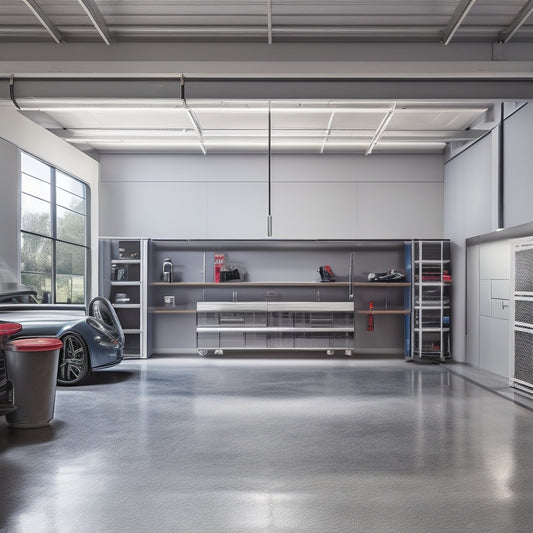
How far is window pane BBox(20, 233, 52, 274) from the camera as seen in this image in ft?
24.0

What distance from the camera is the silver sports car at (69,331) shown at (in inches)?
256

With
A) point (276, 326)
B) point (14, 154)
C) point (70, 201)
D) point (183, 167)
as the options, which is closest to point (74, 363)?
point (14, 154)

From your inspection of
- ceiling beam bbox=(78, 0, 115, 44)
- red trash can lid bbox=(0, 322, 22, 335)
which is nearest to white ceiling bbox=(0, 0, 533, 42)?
ceiling beam bbox=(78, 0, 115, 44)

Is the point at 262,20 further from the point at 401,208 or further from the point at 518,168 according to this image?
the point at 401,208

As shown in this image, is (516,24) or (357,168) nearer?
(516,24)

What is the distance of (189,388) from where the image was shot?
22.4ft

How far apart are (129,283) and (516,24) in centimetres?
712

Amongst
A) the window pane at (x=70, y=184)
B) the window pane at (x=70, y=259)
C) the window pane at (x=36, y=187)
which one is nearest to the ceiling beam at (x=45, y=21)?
the window pane at (x=36, y=187)

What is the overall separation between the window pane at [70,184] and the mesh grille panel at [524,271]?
6.85 m

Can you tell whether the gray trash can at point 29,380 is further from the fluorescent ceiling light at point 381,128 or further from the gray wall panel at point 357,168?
the gray wall panel at point 357,168

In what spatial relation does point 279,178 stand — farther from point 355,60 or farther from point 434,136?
point 355,60

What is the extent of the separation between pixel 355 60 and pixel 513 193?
3194 millimetres

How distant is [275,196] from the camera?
406 inches

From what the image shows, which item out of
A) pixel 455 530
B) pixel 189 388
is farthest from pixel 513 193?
pixel 455 530
